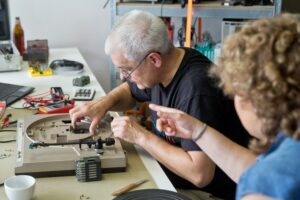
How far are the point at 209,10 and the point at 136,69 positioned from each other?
1.12m

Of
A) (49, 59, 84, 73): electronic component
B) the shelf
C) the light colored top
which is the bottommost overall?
(49, 59, 84, 73): electronic component

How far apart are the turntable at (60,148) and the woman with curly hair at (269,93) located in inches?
22.6

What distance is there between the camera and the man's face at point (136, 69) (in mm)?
1604

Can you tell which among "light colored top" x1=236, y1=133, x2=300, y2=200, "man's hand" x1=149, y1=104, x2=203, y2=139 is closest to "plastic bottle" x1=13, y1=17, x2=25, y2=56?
"man's hand" x1=149, y1=104, x2=203, y2=139

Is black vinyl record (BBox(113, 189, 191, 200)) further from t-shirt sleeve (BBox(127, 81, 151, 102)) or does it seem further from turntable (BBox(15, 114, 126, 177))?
t-shirt sleeve (BBox(127, 81, 151, 102))

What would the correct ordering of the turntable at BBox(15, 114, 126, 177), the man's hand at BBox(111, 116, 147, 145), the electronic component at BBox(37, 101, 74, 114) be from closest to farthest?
the turntable at BBox(15, 114, 126, 177), the man's hand at BBox(111, 116, 147, 145), the electronic component at BBox(37, 101, 74, 114)

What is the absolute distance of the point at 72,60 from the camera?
2.70m

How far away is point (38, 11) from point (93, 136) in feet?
5.92

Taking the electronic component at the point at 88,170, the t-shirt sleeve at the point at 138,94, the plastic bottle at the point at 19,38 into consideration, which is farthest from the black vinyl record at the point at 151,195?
the plastic bottle at the point at 19,38

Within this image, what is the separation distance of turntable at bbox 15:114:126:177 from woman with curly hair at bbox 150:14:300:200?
1.89 feet

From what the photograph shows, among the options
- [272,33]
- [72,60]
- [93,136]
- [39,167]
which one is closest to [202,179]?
[93,136]

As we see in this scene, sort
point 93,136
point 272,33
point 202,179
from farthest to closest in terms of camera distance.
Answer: point 93,136 < point 202,179 < point 272,33

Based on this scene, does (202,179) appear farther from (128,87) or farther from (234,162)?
(128,87)

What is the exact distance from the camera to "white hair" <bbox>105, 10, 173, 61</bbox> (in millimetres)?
1562
